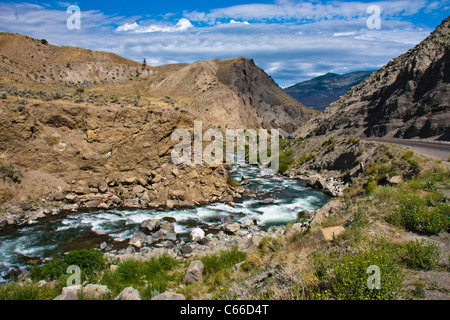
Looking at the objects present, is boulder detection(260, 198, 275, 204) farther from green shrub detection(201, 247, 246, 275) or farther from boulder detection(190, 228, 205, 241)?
green shrub detection(201, 247, 246, 275)

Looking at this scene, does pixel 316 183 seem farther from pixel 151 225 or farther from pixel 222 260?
pixel 222 260

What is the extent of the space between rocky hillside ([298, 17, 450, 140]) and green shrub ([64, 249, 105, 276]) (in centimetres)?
3077

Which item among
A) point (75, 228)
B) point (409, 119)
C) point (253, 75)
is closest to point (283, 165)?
point (409, 119)

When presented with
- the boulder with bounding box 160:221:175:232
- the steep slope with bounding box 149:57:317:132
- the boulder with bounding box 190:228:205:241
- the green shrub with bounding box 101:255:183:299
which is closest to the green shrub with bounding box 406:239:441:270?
the green shrub with bounding box 101:255:183:299

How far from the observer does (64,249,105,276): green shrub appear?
9008mm

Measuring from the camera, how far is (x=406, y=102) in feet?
107

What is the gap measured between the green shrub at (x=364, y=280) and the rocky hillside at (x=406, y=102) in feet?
90.1

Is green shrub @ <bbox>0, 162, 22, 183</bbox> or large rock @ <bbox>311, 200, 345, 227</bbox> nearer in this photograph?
large rock @ <bbox>311, 200, 345, 227</bbox>

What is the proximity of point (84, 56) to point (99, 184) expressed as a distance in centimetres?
7467

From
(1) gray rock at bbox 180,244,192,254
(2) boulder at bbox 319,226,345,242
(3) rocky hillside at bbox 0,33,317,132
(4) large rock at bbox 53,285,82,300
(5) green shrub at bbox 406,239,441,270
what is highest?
(3) rocky hillside at bbox 0,33,317,132

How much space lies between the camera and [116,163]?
66.8ft

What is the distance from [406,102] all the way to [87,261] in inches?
1454
